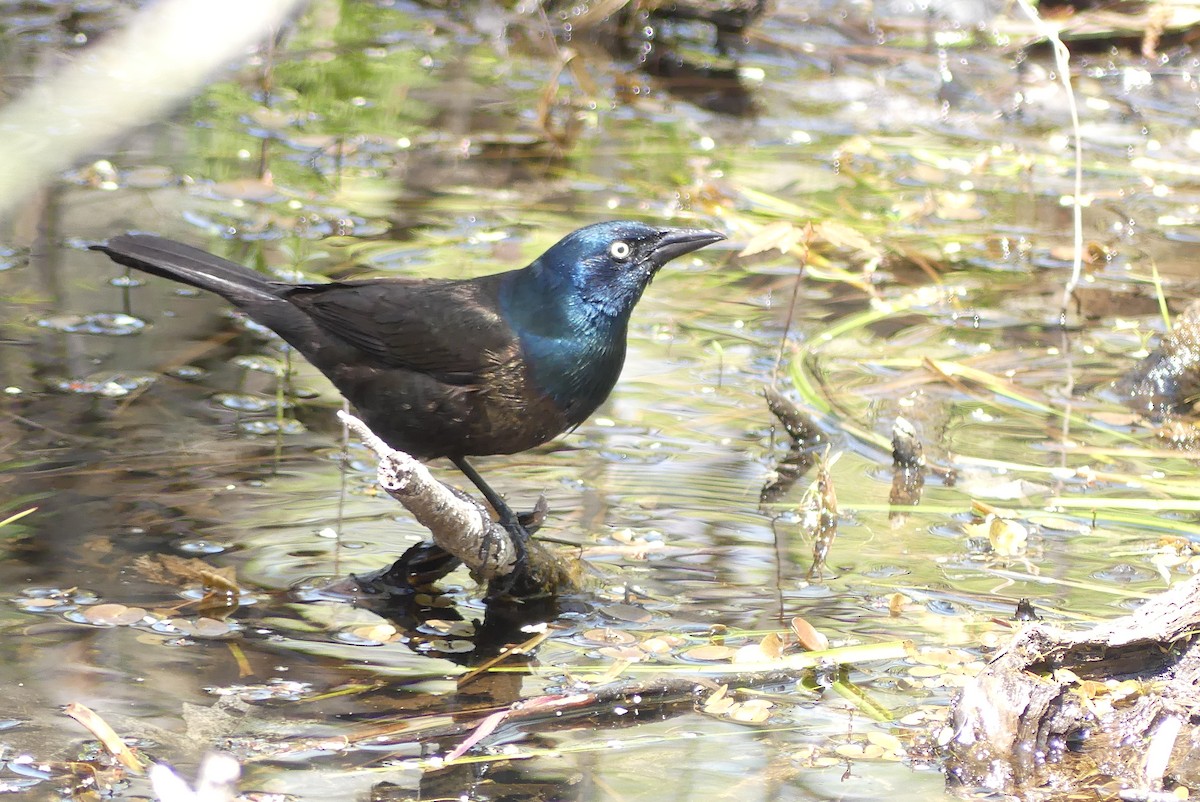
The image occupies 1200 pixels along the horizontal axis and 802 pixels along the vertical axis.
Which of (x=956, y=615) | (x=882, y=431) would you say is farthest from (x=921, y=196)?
(x=956, y=615)

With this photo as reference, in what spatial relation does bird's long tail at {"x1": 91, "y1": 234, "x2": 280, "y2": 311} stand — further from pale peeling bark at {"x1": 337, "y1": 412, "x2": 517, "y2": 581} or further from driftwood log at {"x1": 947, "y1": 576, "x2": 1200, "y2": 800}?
driftwood log at {"x1": 947, "y1": 576, "x2": 1200, "y2": 800}

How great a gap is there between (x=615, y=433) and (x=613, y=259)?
958 mm

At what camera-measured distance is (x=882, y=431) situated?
15.7ft

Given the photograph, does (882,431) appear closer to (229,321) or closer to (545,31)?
(229,321)

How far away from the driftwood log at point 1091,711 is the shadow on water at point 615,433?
141 millimetres

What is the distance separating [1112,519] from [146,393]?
2.92 meters

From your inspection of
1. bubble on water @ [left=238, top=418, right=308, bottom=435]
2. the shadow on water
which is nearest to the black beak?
the shadow on water

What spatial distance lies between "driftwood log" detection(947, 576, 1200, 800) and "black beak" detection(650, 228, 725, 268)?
1.50 meters

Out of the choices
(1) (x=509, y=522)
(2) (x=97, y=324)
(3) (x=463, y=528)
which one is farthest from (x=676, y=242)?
(2) (x=97, y=324)

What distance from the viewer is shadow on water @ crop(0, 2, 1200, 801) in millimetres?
2867

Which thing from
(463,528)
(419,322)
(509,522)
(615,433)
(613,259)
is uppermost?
(613,259)

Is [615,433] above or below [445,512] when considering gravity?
below

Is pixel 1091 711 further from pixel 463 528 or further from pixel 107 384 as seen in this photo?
pixel 107 384

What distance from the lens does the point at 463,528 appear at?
3.12 m
